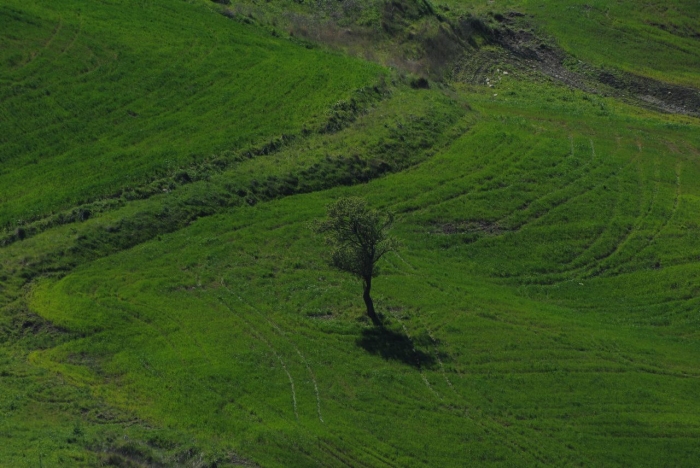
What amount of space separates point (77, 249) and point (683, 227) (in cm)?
5029

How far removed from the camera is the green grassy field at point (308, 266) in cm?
4725

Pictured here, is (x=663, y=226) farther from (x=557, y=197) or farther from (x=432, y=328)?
(x=432, y=328)

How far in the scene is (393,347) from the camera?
54.8 meters

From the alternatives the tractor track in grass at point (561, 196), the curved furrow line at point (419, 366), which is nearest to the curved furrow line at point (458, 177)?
the tractor track in grass at point (561, 196)

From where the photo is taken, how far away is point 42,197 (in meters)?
63.7

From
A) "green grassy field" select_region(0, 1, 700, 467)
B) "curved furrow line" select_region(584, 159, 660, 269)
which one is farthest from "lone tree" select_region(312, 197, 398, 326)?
"curved furrow line" select_region(584, 159, 660, 269)

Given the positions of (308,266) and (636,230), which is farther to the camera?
(636,230)

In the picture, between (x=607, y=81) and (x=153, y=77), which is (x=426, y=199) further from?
(x=607, y=81)

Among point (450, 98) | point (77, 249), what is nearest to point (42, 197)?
point (77, 249)

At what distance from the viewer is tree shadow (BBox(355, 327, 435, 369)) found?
53.9 metres

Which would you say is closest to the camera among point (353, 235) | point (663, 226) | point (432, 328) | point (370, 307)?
point (353, 235)

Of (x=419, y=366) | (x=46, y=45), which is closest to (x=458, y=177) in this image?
(x=419, y=366)

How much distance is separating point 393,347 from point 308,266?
11.1 metres

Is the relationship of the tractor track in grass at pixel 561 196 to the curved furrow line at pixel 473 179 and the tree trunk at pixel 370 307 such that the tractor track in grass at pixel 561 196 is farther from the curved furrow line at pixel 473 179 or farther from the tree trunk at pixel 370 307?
the tree trunk at pixel 370 307
